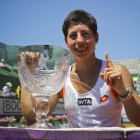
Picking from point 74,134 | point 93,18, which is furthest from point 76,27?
point 74,134

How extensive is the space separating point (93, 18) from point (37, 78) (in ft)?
1.62

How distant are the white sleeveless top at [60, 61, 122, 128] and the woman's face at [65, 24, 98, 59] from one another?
0.18m

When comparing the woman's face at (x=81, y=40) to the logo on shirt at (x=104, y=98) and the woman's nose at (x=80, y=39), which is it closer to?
the woman's nose at (x=80, y=39)

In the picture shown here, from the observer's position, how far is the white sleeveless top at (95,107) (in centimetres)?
91

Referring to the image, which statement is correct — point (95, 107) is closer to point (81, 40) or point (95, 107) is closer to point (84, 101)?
point (84, 101)

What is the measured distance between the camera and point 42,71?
63 cm

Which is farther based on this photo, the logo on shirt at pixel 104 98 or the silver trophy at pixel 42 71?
the logo on shirt at pixel 104 98

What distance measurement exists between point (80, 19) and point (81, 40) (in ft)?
0.43

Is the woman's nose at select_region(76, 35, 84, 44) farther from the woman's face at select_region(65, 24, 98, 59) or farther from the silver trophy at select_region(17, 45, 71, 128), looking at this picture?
the silver trophy at select_region(17, 45, 71, 128)

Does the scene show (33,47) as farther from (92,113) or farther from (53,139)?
(92,113)

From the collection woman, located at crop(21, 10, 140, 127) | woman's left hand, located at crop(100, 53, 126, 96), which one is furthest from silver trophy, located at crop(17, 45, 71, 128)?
woman, located at crop(21, 10, 140, 127)

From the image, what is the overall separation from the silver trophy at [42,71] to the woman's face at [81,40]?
23cm

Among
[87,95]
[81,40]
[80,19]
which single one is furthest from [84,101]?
[80,19]

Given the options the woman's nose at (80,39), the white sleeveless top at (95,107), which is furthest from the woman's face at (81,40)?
the white sleeveless top at (95,107)
